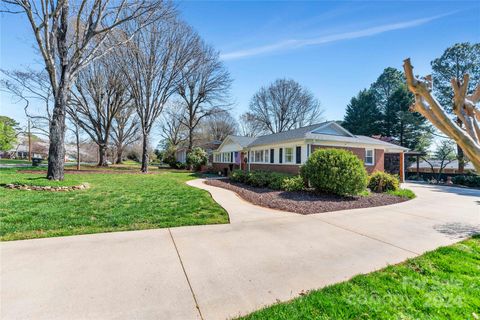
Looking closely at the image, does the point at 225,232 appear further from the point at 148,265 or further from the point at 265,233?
the point at 148,265

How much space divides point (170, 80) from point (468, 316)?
863 inches

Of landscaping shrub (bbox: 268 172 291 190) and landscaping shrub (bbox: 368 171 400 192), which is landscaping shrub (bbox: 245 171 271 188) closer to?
landscaping shrub (bbox: 268 172 291 190)

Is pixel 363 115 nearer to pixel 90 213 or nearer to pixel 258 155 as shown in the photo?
pixel 258 155

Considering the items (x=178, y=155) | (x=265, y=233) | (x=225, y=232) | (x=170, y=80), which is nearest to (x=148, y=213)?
(x=225, y=232)

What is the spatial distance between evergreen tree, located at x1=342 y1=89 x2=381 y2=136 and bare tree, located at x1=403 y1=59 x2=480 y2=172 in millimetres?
34346

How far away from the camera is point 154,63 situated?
19.0 metres

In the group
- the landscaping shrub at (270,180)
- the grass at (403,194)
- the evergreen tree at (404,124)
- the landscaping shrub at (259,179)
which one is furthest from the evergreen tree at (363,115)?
the landscaping shrub at (259,179)

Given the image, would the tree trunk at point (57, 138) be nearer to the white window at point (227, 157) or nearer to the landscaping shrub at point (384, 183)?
the white window at point (227, 157)

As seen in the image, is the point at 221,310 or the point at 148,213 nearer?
the point at 221,310

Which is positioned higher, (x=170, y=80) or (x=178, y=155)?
(x=170, y=80)

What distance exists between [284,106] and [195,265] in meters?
33.8

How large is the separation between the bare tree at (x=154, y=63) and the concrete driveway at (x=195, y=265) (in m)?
16.7

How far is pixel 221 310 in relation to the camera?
2355 millimetres

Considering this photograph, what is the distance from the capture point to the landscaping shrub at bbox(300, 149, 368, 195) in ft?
29.1
